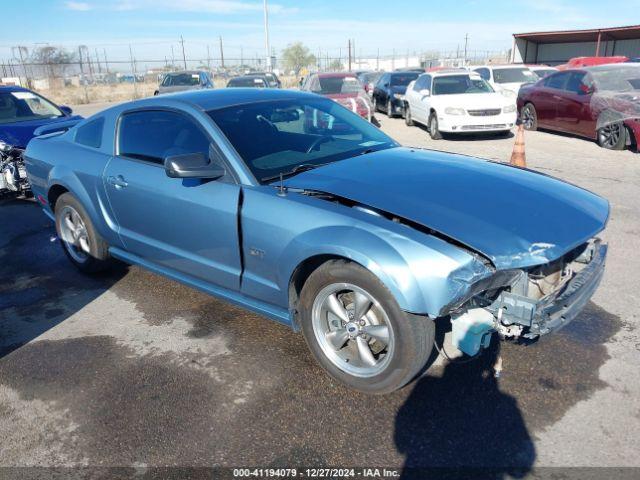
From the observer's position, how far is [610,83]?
10.2 m

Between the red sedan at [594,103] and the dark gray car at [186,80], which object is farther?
the dark gray car at [186,80]

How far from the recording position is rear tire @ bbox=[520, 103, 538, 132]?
12.4 metres

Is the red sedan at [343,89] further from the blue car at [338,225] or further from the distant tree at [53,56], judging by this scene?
the distant tree at [53,56]

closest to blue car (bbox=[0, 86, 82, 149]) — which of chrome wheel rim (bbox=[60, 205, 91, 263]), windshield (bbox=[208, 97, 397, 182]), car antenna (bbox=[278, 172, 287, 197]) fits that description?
chrome wheel rim (bbox=[60, 205, 91, 263])

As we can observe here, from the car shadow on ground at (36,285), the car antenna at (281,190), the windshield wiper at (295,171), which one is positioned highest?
the windshield wiper at (295,171)

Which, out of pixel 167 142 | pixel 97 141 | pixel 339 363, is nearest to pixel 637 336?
pixel 339 363

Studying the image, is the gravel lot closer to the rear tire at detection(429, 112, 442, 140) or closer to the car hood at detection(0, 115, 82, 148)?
the car hood at detection(0, 115, 82, 148)

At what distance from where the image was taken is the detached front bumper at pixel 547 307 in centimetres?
268

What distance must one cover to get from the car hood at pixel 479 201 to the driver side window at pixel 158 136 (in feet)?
2.86

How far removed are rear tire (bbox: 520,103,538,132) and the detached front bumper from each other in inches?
404

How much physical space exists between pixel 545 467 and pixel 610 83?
9.80 meters

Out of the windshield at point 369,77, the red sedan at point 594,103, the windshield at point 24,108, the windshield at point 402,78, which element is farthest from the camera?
the windshield at point 369,77

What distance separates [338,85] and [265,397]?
11752 mm

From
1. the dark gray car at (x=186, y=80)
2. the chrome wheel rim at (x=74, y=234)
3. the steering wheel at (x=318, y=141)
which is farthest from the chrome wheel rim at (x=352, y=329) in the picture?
the dark gray car at (x=186, y=80)
